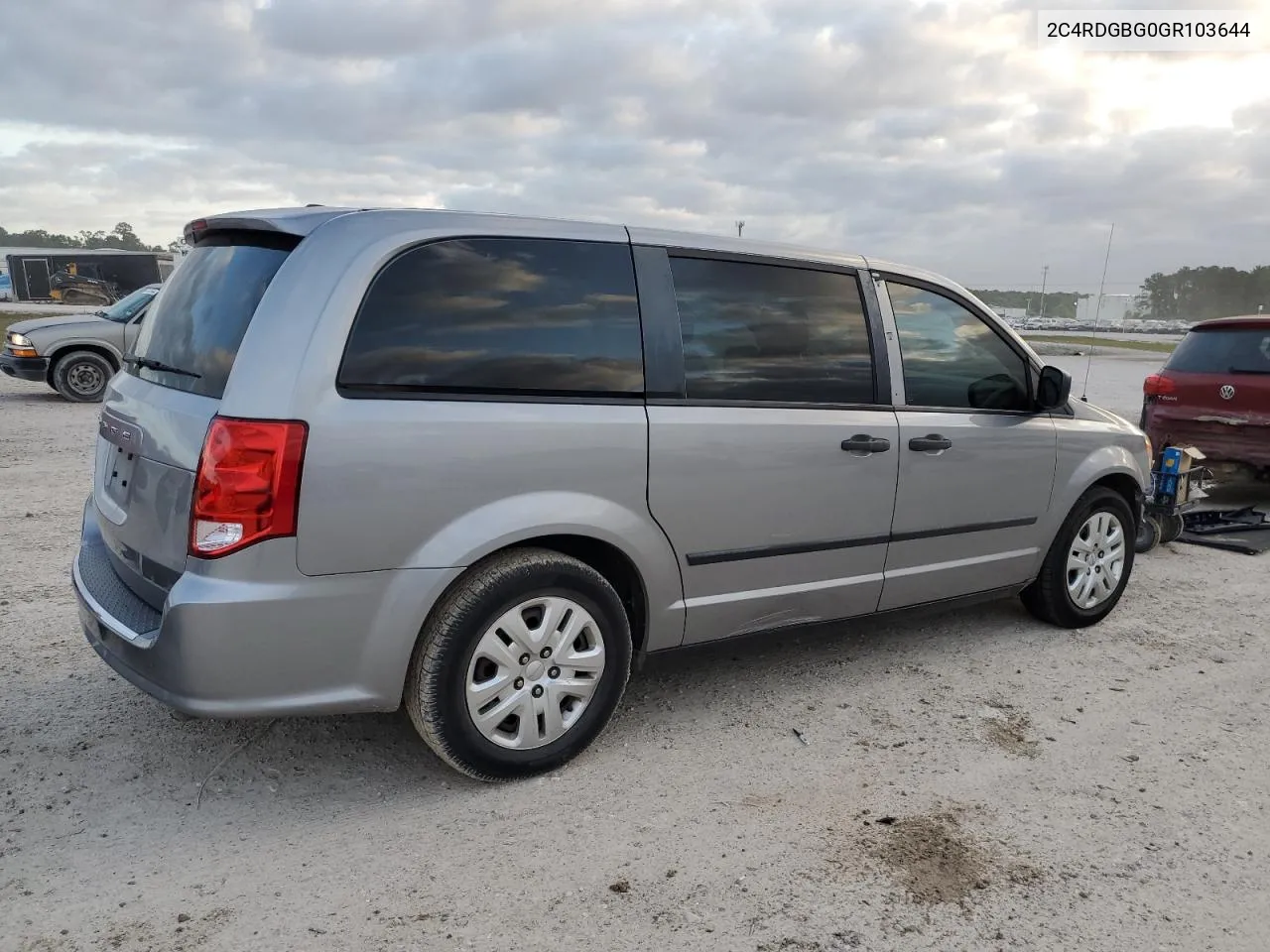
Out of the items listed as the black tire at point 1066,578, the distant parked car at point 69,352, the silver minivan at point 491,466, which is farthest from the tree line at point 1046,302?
the distant parked car at point 69,352

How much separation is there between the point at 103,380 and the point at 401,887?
41.5 ft

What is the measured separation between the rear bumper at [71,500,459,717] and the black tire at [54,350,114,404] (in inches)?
451

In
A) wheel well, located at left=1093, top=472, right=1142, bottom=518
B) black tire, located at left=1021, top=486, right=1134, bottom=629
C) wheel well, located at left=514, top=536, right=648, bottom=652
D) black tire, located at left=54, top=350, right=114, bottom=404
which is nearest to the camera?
wheel well, located at left=514, top=536, right=648, bottom=652

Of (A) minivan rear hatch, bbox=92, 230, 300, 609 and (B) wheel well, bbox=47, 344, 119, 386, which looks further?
(B) wheel well, bbox=47, 344, 119, 386

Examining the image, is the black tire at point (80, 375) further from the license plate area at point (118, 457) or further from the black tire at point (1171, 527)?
the black tire at point (1171, 527)

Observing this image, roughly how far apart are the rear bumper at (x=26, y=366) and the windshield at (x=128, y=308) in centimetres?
105

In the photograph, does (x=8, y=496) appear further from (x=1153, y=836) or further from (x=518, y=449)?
(x=1153, y=836)

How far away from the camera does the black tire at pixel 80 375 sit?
12.7m

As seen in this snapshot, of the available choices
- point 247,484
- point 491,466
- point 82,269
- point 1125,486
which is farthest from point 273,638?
point 82,269

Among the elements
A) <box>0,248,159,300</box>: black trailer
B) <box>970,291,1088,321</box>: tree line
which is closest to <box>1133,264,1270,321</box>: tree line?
<box>970,291,1088,321</box>: tree line

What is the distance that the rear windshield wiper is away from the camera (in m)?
2.95

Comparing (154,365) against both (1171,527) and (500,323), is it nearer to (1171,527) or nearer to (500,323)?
(500,323)

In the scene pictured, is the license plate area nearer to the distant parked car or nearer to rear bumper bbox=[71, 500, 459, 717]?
rear bumper bbox=[71, 500, 459, 717]

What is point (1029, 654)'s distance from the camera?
14.9 ft
